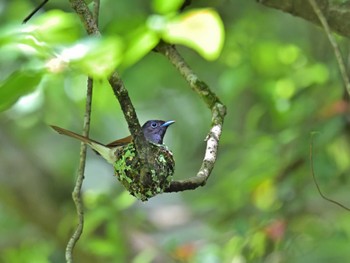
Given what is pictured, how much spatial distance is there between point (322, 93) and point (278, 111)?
60cm

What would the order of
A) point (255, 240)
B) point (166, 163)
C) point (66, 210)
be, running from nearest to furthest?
point (166, 163) → point (255, 240) → point (66, 210)

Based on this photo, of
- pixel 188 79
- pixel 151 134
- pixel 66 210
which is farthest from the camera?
pixel 66 210

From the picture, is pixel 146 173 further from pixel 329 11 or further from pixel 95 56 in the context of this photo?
pixel 329 11

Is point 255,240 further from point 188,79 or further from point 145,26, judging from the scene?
point 145,26

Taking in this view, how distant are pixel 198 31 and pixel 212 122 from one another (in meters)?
0.38

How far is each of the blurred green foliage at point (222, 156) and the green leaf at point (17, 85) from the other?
5.97 feet

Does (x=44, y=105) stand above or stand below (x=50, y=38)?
below

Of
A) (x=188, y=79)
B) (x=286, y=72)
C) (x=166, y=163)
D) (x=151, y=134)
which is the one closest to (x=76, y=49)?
(x=166, y=163)

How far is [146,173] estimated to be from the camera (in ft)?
7.04

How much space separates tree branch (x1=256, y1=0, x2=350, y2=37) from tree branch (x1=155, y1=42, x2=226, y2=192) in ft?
1.55

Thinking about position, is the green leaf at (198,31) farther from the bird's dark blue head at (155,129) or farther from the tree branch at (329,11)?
the bird's dark blue head at (155,129)

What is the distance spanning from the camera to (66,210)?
5551mm

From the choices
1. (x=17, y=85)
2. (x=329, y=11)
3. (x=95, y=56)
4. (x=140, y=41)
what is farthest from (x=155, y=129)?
(x=95, y=56)

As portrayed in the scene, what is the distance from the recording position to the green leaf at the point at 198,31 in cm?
213
